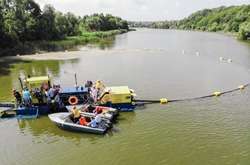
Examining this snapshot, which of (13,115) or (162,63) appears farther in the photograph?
(162,63)

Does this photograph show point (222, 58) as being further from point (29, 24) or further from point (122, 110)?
point (29, 24)

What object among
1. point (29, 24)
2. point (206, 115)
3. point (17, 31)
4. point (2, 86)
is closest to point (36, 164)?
point (206, 115)

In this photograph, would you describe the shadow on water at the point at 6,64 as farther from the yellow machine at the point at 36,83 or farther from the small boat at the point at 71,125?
the small boat at the point at 71,125

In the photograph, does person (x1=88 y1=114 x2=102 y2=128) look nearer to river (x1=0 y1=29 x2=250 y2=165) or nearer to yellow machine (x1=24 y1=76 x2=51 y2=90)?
river (x1=0 y1=29 x2=250 y2=165)

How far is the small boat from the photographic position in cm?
2378

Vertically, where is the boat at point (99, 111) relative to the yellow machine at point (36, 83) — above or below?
below

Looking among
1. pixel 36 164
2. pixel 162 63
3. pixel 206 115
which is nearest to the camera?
pixel 36 164

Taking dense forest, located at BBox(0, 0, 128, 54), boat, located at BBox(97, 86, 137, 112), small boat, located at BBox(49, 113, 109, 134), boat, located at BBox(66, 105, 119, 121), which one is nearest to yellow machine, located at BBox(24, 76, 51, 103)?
boat, located at BBox(66, 105, 119, 121)

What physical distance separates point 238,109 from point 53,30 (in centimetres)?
6973

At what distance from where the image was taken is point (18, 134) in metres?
24.8

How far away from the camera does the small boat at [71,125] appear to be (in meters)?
23.8

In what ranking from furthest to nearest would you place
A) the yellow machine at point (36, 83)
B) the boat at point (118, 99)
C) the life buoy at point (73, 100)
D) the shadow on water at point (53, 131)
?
the yellow machine at point (36, 83)
the life buoy at point (73, 100)
the boat at point (118, 99)
the shadow on water at point (53, 131)

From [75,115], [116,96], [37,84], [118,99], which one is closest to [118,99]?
[118,99]

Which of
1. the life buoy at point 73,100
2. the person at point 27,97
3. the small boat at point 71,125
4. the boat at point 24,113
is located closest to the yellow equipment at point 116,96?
the life buoy at point 73,100
